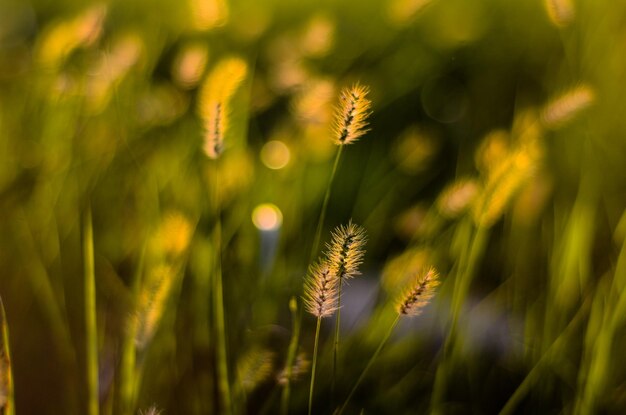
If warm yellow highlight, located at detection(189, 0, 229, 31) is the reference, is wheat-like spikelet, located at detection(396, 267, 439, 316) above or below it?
below

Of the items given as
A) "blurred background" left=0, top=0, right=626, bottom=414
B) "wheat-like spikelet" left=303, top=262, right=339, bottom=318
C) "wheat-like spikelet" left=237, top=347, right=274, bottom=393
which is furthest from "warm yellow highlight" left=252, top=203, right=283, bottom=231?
"wheat-like spikelet" left=303, top=262, right=339, bottom=318

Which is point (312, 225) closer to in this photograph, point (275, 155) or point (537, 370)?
point (275, 155)

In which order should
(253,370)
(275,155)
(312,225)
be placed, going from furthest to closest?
(275,155), (312,225), (253,370)

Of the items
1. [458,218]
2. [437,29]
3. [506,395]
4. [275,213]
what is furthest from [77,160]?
[437,29]

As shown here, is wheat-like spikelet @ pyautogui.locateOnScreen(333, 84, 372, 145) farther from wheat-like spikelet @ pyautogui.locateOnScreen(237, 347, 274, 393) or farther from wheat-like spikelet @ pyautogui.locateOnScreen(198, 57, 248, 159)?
wheat-like spikelet @ pyautogui.locateOnScreen(237, 347, 274, 393)

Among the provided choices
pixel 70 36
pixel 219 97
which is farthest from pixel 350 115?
pixel 70 36

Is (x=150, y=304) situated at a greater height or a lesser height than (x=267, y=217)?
lesser

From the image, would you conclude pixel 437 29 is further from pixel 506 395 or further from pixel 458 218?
pixel 506 395

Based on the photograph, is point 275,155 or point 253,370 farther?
point 275,155

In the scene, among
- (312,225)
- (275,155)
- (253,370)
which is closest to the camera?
(253,370)
